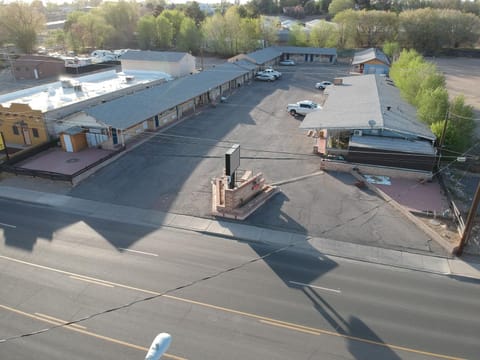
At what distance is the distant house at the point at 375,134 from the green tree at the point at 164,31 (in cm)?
7396

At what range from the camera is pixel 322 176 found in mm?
28391

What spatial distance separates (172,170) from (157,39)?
81184mm

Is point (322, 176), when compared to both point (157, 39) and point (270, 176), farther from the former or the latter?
point (157, 39)

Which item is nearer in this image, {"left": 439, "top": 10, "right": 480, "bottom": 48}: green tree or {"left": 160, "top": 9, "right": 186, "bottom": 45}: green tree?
{"left": 439, "top": 10, "right": 480, "bottom": 48}: green tree

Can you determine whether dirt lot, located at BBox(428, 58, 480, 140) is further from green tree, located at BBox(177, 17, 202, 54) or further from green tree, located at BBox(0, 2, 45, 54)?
green tree, located at BBox(0, 2, 45, 54)

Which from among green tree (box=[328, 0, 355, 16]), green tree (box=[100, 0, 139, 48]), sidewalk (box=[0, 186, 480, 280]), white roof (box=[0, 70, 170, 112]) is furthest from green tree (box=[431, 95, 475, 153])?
green tree (box=[328, 0, 355, 16])

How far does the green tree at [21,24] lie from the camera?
8312 cm

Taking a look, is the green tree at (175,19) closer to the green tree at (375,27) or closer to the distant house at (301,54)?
the distant house at (301,54)

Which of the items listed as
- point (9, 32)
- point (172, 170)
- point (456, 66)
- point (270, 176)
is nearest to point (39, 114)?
point (172, 170)

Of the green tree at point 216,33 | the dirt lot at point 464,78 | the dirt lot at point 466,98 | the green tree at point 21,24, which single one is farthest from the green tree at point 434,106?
the green tree at point 21,24

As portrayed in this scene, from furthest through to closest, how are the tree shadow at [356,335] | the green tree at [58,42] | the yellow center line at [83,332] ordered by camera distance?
1. the green tree at [58,42]
2. the yellow center line at [83,332]
3. the tree shadow at [356,335]

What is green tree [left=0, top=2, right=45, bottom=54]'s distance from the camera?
83.1 meters

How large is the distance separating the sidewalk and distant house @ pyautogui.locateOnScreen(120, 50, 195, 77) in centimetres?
3355

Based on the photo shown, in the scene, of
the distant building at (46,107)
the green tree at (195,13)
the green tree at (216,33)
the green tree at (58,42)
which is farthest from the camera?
the green tree at (195,13)
